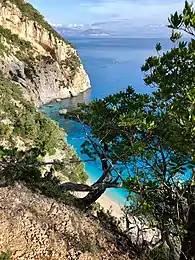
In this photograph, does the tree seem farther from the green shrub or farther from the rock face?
the rock face

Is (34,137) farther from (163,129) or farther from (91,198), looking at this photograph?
(163,129)

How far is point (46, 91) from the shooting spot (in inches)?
1972

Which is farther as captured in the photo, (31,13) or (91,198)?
(31,13)

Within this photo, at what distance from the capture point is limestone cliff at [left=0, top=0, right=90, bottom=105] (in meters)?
45.5

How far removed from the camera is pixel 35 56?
49719 millimetres

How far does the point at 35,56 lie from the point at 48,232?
151ft

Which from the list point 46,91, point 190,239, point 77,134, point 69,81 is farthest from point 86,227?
point 69,81

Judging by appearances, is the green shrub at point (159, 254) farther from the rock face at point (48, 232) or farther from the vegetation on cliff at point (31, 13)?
the vegetation on cliff at point (31, 13)

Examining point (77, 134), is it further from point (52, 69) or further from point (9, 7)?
point (9, 7)

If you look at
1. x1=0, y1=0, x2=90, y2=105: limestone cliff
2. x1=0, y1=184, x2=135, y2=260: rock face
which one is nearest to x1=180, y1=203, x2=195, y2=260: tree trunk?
x1=0, y1=184, x2=135, y2=260: rock face

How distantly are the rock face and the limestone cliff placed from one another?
123 feet

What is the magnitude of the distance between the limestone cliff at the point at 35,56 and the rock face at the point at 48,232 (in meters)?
37.5

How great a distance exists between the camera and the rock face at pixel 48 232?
5461 mm

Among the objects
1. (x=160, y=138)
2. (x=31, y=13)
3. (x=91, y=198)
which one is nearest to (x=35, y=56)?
(x=31, y=13)
